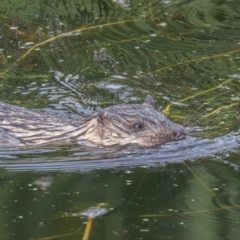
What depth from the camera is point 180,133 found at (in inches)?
333

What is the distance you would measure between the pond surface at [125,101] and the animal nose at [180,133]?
0.08 meters

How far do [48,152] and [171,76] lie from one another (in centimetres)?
243

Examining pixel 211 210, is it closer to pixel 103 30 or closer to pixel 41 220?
pixel 41 220

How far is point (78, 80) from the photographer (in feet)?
34.0

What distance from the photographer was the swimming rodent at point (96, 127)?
8508 millimetres

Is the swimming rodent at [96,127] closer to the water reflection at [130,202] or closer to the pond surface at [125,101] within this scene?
the pond surface at [125,101]

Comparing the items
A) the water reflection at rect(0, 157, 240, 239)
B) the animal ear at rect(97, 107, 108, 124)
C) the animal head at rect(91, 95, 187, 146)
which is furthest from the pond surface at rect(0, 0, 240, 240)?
the animal ear at rect(97, 107, 108, 124)

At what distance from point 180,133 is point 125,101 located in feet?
5.11

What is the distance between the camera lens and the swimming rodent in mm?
8508

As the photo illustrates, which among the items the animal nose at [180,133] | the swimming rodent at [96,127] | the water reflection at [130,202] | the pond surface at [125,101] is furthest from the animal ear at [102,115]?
the water reflection at [130,202]

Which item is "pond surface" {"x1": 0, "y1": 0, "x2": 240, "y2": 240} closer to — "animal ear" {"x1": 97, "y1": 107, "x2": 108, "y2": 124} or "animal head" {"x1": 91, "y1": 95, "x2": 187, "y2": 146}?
"animal head" {"x1": 91, "y1": 95, "x2": 187, "y2": 146}

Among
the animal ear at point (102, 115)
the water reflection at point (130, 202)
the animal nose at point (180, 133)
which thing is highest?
the animal ear at point (102, 115)

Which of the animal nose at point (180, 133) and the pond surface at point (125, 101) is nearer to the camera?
the pond surface at point (125, 101)

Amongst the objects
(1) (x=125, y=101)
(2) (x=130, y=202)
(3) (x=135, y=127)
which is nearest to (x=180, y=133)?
(3) (x=135, y=127)
